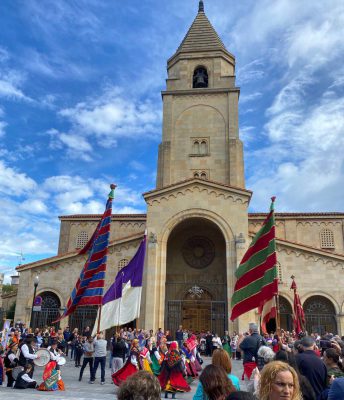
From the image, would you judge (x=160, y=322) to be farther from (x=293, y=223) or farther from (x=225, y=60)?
(x=225, y=60)

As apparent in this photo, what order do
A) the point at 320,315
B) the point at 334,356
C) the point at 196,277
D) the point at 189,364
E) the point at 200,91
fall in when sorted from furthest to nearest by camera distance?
the point at 200,91 → the point at 196,277 → the point at 320,315 → the point at 189,364 → the point at 334,356

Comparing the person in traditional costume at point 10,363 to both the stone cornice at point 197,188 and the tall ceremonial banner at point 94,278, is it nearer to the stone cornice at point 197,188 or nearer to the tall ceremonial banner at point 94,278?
the tall ceremonial banner at point 94,278

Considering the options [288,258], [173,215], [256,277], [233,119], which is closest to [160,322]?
[173,215]

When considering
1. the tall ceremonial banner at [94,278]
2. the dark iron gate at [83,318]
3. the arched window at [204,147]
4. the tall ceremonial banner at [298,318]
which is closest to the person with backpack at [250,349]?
the tall ceremonial banner at [94,278]

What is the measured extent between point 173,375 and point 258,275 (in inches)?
160

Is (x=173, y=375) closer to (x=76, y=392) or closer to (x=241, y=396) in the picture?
(x=76, y=392)

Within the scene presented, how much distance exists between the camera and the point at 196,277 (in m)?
27.1

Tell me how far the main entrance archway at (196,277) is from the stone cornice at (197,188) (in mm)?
1991

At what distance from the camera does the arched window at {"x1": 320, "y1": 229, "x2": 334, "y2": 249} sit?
Result: 30984mm

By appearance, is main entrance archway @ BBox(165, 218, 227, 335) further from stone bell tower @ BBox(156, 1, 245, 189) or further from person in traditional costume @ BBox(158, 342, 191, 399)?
person in traditional costume @ BBox(158, 342, 191, 399)

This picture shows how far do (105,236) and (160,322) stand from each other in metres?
10.2

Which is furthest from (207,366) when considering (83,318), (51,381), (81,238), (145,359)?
(81,238)

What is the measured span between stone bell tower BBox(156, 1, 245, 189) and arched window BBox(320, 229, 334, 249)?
795cm

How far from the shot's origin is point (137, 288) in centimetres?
1355
